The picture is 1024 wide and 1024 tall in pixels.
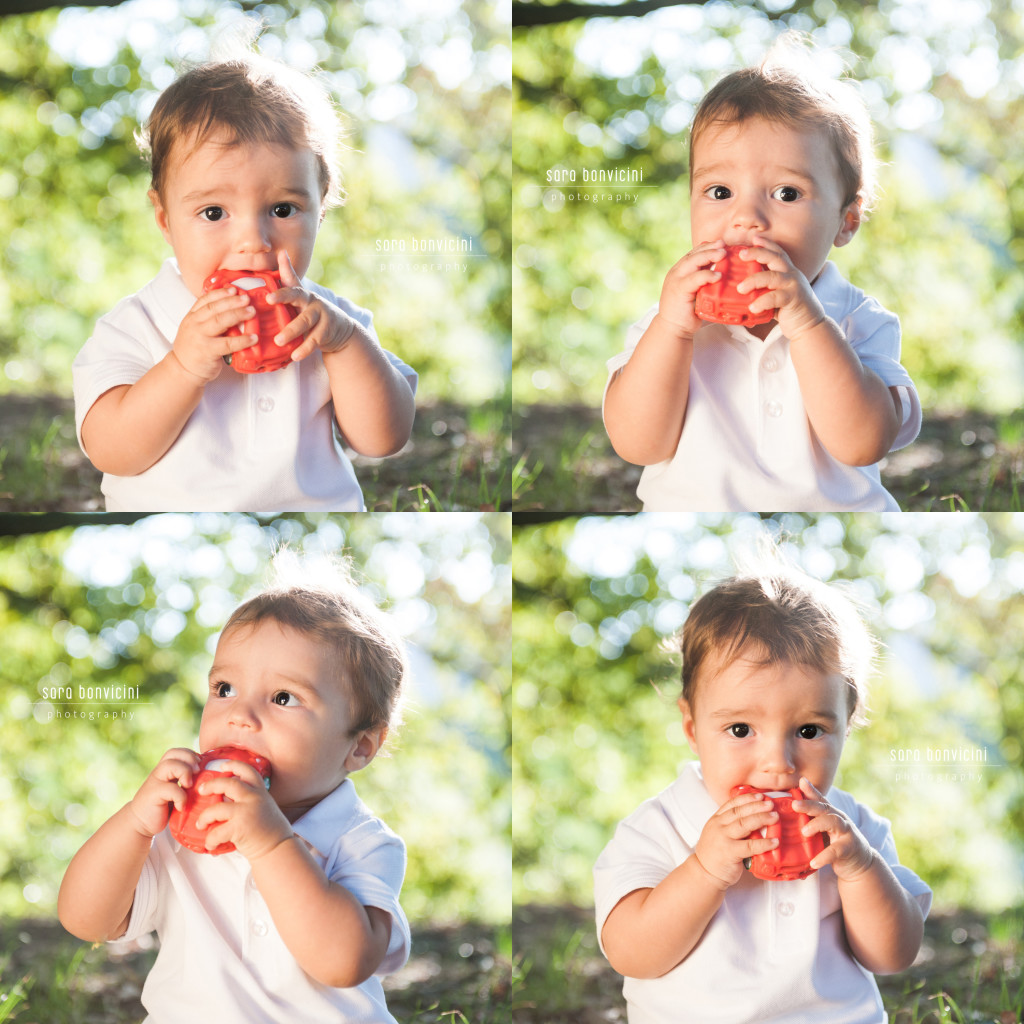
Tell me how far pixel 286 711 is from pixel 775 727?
0.60 meters

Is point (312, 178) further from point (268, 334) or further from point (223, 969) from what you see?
point (223, 969)

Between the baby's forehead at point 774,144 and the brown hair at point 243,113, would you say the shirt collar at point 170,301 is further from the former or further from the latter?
the baby's forehead at point 774,144

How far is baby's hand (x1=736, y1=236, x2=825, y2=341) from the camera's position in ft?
4.63

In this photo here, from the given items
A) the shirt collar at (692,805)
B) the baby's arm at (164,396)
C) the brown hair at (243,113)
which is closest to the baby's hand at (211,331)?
the baby's arm at (164,396)

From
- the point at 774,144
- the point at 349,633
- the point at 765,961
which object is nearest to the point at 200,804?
the point at 349,633

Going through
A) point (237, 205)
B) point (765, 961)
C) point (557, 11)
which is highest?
point (557, 11)

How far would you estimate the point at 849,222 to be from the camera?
153cm

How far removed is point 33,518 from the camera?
1709 mm

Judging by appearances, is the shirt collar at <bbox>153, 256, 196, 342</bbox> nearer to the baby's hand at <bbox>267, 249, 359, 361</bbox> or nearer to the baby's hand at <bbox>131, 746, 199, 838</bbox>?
the baby's hand at <bbox>267, 249, 359, 361</bbox>

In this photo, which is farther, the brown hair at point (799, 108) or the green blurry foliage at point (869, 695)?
the green blurry foliage at point (869, 695)

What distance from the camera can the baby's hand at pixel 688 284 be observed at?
56.3 inches

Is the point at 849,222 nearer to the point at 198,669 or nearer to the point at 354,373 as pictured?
the point at 354,373

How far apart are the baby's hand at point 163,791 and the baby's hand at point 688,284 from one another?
2.63 feet

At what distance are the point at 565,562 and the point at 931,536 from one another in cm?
54
